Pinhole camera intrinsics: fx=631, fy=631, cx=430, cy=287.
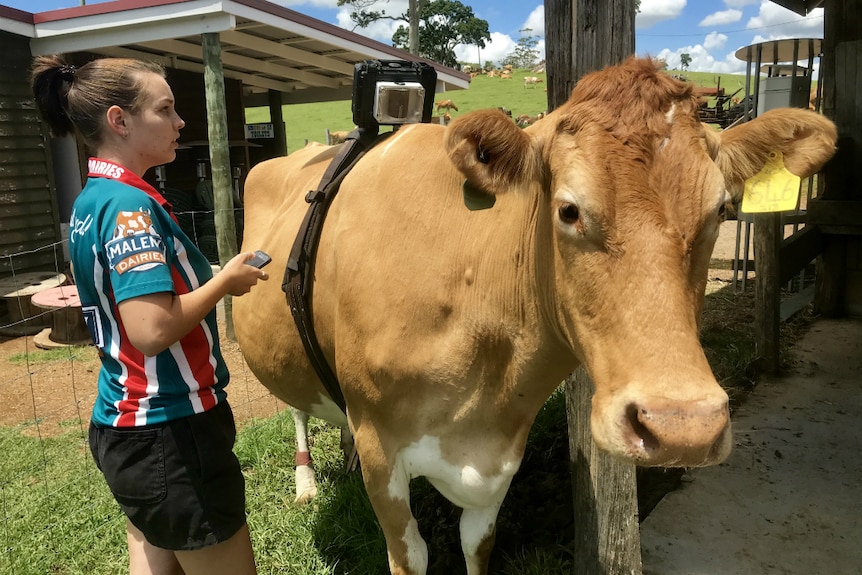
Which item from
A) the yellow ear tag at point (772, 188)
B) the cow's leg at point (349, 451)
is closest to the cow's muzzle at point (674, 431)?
the yellow ear tag at point (772, 188)

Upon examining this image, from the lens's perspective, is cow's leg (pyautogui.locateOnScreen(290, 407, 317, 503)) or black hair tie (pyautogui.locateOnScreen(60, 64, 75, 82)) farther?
cow's leg (pyautogui.locateOnScreen(290, 407, 317, 503))

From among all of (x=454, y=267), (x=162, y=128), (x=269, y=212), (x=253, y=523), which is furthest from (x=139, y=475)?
(x=269, y=212)

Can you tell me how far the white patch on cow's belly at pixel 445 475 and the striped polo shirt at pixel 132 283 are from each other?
29.1 inches

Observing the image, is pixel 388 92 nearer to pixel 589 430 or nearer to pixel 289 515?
pixel 589 430

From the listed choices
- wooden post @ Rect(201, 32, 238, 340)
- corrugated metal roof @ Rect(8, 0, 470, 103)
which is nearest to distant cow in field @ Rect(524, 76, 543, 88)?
corrugated metal roof @ Rect(8, 0, 470, 103)

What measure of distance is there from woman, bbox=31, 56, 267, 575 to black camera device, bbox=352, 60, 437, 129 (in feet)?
3.40

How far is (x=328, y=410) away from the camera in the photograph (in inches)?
119

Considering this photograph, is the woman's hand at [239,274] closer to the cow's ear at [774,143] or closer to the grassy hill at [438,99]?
the cow's ear at [774,143]

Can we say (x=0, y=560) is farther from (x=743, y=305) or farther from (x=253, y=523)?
(x=743, y=305)

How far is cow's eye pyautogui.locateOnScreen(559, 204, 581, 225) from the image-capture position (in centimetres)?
154

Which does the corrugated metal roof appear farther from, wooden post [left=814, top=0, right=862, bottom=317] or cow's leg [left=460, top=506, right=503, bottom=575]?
cow's leg [left=460, top=506, right=503, bottom=575]

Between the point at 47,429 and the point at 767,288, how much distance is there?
5.61 m

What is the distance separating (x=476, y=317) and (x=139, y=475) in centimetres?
108

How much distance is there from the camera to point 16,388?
224 inches
